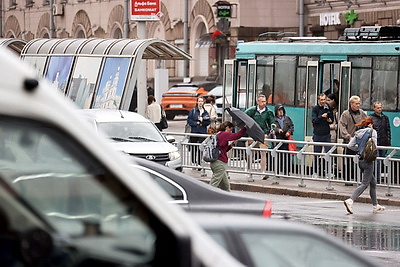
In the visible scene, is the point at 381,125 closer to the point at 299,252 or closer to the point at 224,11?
the point at 299,252

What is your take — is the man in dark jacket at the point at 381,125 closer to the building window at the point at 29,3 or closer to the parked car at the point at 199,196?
the parked car at the point at 199,196

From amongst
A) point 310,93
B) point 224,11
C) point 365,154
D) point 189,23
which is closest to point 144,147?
point 365,154

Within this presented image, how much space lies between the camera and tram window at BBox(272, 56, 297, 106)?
26.4 meters

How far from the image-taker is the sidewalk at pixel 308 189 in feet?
66.4

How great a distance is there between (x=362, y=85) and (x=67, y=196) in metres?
21.7

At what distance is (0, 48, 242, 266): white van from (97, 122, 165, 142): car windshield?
55.6 feet

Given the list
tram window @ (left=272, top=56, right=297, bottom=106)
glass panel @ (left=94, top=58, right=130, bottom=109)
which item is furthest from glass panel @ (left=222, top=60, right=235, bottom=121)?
glass panel @ (left=94, top=58, right=130, bottom=109)

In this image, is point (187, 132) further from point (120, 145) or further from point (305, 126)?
point (120, 145)

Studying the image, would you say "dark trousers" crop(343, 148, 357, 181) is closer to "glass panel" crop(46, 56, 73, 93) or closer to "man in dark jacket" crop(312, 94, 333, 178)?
"man in dark jacket" crop(312, 94, 333, 178)

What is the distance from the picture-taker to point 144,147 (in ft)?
65.5

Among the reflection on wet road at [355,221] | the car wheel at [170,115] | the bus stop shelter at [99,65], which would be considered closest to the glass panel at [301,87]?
the bus stop shelter at [99,65]

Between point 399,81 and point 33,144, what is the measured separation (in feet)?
69.8

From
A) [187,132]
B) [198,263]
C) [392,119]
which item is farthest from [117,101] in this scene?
[198,263]

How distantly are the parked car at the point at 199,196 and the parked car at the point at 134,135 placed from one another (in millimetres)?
9529
